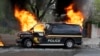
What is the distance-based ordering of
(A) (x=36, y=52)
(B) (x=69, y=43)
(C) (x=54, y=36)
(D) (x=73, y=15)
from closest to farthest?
(A) (x=36, y=52), (C) (x=54, y=36), (B) (x=69, y=43), (D) (x=73, y=15)

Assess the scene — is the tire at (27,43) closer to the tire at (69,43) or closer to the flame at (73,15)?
the tire at (69,43)

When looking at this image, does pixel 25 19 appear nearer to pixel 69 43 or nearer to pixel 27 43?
pixel 27 43

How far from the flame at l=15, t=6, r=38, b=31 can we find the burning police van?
17.0ft

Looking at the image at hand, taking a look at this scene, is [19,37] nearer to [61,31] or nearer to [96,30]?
[61,31]

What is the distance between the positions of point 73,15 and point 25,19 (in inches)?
160

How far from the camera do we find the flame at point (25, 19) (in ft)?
95.3

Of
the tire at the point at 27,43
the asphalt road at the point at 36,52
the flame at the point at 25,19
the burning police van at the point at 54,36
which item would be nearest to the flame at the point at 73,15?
the flame at the point at 25,19

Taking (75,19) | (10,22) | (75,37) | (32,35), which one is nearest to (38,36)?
(32,35)

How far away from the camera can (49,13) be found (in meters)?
32.8

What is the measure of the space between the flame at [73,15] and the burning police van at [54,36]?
4991 millimetres

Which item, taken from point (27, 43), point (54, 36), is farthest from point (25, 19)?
point (54, 36)

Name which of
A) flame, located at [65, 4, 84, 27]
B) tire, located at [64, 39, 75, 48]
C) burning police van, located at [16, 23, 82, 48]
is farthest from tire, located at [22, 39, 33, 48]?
flame, located at [65, 4, 84, 27]

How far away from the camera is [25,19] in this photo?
30125 millimetres

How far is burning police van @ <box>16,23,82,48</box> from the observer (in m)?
23.6
